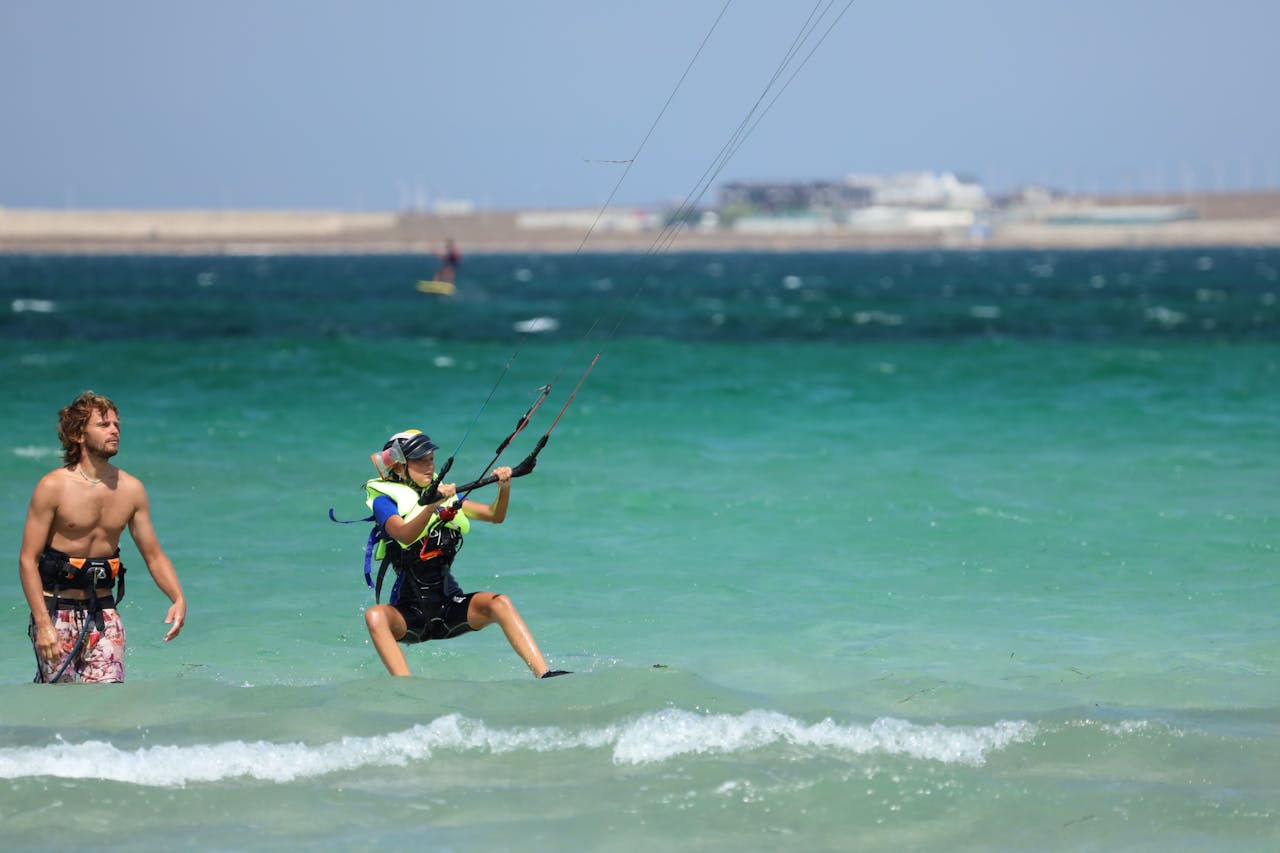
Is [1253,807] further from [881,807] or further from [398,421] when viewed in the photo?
[398,421]

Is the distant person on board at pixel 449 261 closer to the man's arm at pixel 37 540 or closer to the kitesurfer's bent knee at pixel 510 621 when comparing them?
the kitesurfer's bent knee at pixel 510 621

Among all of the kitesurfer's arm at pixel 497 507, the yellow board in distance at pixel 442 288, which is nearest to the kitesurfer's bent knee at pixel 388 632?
the kitesurfer's arm at pixel 497 507

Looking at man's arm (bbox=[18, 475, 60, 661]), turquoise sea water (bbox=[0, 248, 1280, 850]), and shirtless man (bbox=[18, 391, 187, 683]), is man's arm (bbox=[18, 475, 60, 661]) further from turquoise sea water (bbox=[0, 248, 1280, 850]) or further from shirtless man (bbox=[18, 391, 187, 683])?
turquoise sea water (bbox=[0, 248, 1280, 850])

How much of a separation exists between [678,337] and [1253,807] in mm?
36449

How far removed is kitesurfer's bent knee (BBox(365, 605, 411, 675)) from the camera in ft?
24.3

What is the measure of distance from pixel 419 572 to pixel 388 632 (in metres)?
0.30

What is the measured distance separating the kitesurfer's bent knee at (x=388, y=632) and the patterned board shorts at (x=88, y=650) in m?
1.07

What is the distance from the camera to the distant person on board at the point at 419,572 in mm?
7375

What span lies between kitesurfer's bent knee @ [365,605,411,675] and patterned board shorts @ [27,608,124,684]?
42.2 inches

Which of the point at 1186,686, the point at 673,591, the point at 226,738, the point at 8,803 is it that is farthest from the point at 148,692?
the point at 1186,686

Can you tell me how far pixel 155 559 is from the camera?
273 inches

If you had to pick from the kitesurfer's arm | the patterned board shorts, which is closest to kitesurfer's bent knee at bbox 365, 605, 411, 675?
the kitesurfer's arm

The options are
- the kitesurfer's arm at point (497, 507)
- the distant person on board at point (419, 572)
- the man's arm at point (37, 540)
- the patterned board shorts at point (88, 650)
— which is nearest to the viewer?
the man's arm at point (37, 540)

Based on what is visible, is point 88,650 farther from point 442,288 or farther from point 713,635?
point 442,288
